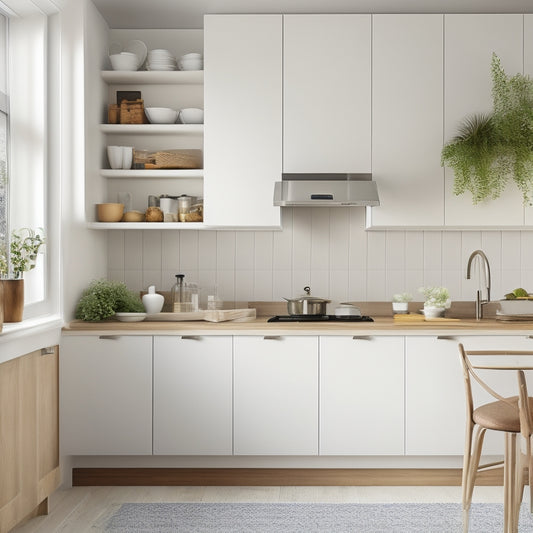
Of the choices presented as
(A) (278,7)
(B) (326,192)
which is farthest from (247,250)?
(A) (278,7)

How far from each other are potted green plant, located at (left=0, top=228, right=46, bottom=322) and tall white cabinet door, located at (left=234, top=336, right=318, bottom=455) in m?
1.13

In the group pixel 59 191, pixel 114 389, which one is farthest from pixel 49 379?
pixel 59 191

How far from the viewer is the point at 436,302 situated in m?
Result: 4.20

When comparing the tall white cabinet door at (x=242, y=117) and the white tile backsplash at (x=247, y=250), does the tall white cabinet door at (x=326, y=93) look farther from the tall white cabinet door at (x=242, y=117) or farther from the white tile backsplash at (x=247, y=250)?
the white tile backsplash at (x=247, y=250)

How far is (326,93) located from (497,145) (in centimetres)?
103

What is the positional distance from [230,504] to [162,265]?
1629 mm

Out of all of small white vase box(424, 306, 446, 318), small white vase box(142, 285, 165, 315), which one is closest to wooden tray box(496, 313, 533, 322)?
small white vase box(424, 306, 446, 318)

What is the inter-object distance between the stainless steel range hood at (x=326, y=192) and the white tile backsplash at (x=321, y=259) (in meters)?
0.52

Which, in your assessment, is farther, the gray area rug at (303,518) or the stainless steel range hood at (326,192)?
the stainless steel range hood at (326,192)

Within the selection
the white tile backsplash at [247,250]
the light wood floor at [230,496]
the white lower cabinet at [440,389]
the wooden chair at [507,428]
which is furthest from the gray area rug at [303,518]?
the white tile backsplash at [247,250]

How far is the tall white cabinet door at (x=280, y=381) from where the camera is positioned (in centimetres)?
381

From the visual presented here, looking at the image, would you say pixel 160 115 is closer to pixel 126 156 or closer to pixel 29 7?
pixel 126 156

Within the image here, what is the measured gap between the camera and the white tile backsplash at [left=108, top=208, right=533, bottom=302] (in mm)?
4535

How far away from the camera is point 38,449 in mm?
3430
